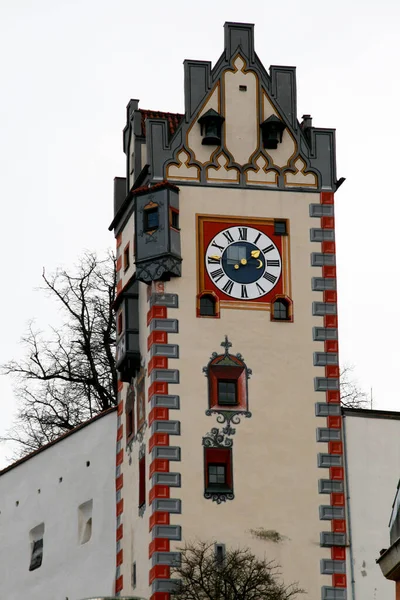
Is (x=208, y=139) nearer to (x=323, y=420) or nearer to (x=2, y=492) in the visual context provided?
(x=323, y=420)

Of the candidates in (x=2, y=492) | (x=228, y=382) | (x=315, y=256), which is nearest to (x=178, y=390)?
(x=228, y=382)

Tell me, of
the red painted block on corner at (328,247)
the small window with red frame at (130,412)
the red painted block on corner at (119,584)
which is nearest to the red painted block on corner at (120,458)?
the small window with red frame at (130,412)

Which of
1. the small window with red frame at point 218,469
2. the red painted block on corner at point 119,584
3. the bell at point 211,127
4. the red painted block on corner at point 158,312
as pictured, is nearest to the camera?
the small window with red frame at point 218,469

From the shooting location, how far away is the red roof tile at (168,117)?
1746 inches

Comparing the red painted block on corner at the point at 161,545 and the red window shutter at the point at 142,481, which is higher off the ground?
the red window shutter at the point at 142,481

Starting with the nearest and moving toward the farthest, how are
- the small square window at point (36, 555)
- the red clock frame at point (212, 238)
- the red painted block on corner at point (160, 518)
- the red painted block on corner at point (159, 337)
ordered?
the red painted block on corner at point (160, 518) < the red painted block on corner at point (159, 337) < the red clock frame at point (212, 238) < the small square window at point (36, 555)

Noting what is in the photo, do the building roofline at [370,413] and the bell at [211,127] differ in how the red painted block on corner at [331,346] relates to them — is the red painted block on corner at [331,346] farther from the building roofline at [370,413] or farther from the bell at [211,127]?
the bell at [211,127]

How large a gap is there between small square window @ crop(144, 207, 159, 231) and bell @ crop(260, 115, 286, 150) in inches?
117

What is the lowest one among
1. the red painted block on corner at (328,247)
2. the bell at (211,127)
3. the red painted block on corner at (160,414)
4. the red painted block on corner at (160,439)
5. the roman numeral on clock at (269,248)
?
the red painted block on corner at (160,439)

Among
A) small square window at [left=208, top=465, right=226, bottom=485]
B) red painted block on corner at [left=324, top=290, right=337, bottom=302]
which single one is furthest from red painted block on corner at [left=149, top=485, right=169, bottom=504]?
red painted block on corner at [left=324, top=290, right=337, bottom=302]

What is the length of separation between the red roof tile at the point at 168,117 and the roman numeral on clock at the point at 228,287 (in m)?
3.47

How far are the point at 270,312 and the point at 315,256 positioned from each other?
1743mm

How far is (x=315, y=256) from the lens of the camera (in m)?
43.8

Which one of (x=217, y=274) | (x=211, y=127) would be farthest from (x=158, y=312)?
(x=211, y=127)
